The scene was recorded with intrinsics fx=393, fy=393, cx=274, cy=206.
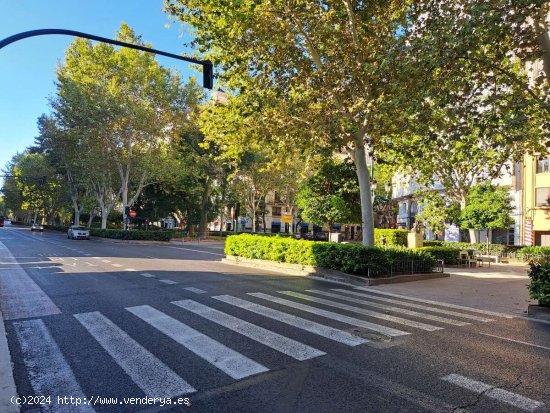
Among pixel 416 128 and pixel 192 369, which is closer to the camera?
pixel 192 369

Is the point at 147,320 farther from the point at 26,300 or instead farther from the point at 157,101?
the point at 157,101

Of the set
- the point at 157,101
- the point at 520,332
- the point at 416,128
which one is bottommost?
the point at 520,332

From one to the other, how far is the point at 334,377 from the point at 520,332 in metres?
5.08

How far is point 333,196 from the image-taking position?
28.0m

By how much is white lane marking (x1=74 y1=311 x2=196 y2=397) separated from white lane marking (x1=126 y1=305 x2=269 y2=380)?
0.56 meters

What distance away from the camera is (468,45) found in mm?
9492

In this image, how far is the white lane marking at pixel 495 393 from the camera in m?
4.09

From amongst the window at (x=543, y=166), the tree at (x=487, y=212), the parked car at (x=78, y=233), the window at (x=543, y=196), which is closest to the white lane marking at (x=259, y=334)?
the tree at (x=487, y=212)

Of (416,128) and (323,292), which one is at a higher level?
(416,128)

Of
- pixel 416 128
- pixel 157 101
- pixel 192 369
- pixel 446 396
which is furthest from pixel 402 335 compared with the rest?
pixel 157 101

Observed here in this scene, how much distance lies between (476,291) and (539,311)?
3.76 m

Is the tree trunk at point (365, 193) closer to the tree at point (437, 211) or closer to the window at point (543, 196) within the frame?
the tree at point (437, 211)

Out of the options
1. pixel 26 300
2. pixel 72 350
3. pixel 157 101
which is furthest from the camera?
pixel 157 101

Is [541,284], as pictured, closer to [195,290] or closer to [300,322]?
[300,322]
